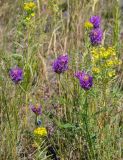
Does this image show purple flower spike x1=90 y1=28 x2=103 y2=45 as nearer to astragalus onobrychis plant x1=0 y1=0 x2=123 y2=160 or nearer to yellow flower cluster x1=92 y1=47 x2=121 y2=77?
astragalus onobrychis plant x1=0 y1=0 x2=123 y2=160

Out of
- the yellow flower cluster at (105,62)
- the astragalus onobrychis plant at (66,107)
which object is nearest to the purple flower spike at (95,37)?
the astragalus onobrychis plant at (66,107)

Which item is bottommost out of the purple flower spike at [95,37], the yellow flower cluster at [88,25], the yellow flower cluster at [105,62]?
the yellow flower cluster at [105,62]

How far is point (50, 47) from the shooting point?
3670mm

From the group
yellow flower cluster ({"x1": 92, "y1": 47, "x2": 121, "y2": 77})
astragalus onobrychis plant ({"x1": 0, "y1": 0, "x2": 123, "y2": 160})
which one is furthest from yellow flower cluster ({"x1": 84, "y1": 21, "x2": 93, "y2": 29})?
yellow flower cluster ({"x1": 92, "y1": 47, "x2": 121, "y2": 77})

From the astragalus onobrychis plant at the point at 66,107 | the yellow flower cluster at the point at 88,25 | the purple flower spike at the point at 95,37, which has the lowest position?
the astragalus onobrychis plant at the point at 66,107

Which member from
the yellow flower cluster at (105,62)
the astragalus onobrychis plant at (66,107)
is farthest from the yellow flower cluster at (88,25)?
the yellow flower cluster at (105,62)

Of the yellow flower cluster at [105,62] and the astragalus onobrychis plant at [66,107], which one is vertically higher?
the yellow flower cluster at [105,62]

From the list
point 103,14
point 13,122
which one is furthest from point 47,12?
point 13,122

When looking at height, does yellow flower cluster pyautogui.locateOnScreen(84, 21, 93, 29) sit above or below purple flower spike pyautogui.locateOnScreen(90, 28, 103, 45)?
above

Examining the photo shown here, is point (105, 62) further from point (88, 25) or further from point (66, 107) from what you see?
point (66, 107)

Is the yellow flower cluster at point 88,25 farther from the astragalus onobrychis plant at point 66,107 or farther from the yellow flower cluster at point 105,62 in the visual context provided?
the yellow flower cluster at point 105,62

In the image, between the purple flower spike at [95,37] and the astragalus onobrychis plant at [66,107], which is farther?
the purple flower spike at [95,37]

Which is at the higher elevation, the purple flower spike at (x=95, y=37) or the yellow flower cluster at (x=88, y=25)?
the yellow flower cluster at (x=88, y=25)

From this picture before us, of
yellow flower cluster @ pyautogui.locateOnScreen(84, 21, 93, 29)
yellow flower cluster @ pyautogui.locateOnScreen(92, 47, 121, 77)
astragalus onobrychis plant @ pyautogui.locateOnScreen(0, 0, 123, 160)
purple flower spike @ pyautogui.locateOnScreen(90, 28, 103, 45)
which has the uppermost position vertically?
yellow flower cluster @ pyautogui.locateOnScreen(84, 21, 93, 29)
